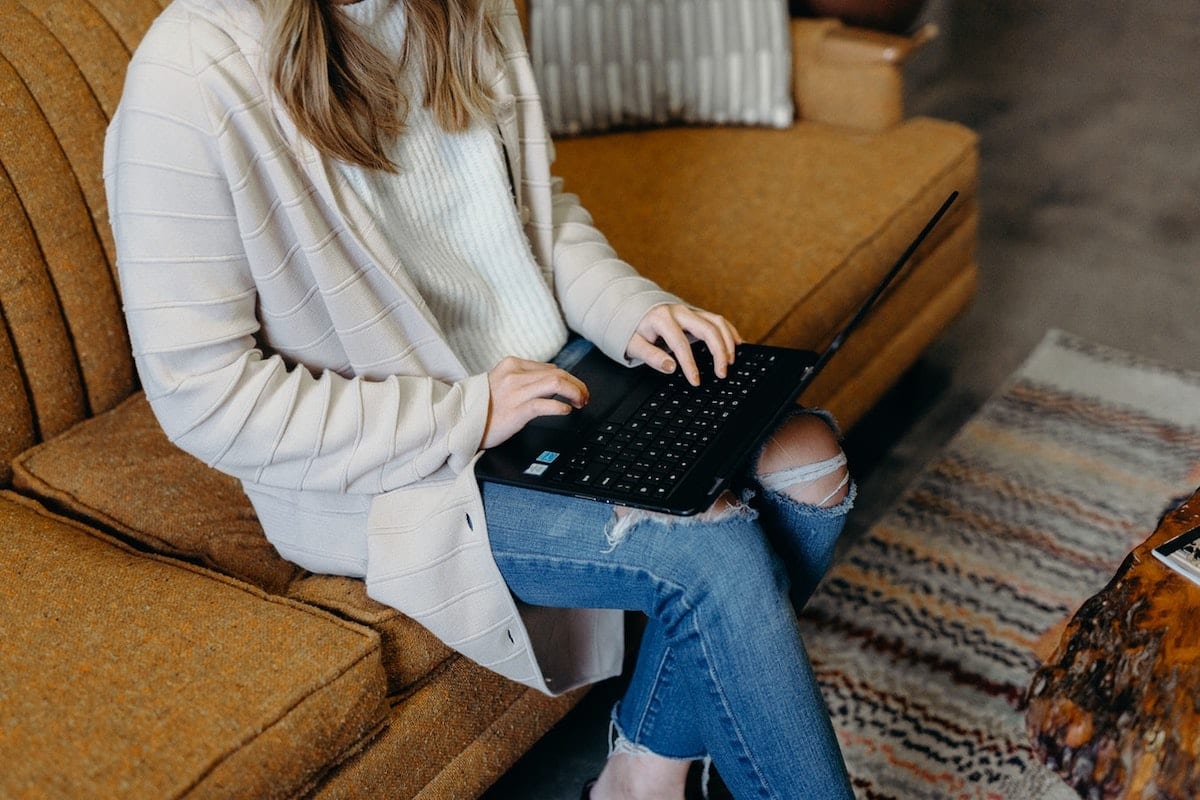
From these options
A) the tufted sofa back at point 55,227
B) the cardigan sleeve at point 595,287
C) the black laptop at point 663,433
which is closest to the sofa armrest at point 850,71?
the cardigan sleeve at point 595,287

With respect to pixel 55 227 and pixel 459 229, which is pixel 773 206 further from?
pixel 55 227

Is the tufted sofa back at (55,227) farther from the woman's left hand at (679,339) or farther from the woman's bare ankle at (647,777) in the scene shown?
the woman's bare ankle at (647,777)

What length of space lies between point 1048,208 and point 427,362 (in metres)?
2.11

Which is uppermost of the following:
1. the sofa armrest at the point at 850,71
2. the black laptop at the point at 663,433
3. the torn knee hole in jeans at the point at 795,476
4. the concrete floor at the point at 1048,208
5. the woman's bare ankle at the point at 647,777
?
the black laptop at the point at 663,433

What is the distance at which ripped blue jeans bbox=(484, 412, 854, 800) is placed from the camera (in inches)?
40.6

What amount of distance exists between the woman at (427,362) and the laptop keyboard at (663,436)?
30 millimetres

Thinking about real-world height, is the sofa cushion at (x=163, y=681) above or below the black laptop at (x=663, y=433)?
below

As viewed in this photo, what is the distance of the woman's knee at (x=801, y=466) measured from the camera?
1.19 metres

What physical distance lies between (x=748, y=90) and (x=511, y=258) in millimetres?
1037

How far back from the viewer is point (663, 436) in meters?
1.12

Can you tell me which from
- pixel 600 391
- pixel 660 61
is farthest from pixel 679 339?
pixel 660 61

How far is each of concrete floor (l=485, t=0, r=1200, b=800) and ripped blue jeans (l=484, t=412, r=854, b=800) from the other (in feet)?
1.54

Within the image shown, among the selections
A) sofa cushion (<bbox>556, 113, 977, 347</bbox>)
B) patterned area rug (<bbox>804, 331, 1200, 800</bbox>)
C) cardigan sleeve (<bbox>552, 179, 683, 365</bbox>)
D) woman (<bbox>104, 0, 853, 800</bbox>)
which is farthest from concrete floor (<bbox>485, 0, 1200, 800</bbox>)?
cardigan sleeve (<bbox>552, 179, 683, 365</bbox>)

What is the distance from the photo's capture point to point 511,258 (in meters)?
1.28
